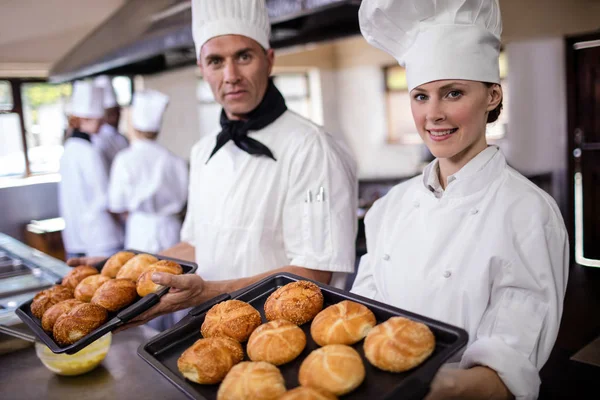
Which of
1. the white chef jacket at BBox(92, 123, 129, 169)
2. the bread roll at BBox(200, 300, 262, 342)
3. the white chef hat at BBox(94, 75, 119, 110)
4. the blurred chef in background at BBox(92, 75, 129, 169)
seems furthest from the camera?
the white chef jacket at BBox(92, 123, 129, 169)

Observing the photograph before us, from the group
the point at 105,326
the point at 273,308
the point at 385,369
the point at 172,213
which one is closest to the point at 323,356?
the point at 385,369

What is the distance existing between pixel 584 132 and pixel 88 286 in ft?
13.6

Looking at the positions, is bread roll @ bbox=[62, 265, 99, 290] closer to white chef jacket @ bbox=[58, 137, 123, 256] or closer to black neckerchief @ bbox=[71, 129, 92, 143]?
white chef jacket @ bbox=[58, 137, 123, 256]

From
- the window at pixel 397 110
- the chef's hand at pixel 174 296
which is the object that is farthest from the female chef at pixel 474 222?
the window at pixel 397 110

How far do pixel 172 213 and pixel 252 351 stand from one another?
299cm

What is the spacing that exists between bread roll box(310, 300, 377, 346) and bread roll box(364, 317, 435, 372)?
51 millimetres

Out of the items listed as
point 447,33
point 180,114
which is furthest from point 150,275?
point 180,114

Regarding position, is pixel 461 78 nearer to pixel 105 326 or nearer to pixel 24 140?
pixel 105 326

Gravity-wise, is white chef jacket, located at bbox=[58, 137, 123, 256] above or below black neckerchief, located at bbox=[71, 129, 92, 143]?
below

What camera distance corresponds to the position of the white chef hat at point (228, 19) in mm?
1533

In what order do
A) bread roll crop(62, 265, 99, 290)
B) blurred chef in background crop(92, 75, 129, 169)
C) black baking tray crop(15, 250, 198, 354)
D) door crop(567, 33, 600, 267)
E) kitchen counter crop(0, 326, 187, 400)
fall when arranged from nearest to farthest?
black baking tray crop(15, 250, 198, 354) < kitchen counter crop(0, 326, 187, 400) < bread roll crop(62, 265, 99, 290) < door crop(567, 33, 600, 267) < blurred chef in background crop(92, 75, 129, 169)

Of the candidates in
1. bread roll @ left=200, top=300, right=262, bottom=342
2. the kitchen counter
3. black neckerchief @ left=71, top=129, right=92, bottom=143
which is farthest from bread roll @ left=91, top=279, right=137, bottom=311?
black neckerchief @ left=71, top=129, right=92, bottom=143

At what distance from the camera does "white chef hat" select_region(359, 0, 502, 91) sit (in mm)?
974

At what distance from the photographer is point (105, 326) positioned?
1098 mm
